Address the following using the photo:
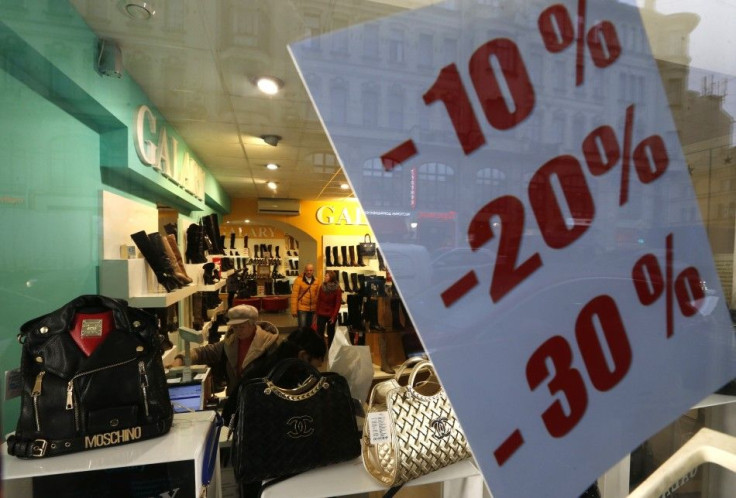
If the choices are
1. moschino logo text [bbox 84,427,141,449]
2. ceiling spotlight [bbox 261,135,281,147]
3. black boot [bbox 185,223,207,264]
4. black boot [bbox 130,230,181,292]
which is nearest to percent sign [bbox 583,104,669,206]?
ceiling spotlight [bbox 261,135,281,147]

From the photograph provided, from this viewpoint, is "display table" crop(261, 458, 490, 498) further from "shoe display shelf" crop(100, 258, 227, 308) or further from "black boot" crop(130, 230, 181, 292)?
"black boot" crop(130, 230, 181, 292)

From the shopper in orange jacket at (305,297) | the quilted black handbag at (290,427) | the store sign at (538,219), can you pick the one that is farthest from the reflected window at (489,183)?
the shopper in orange jacket at (305,297)

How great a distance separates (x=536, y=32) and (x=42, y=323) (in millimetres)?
2261

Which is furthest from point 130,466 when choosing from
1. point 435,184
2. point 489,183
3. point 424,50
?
point 424,50

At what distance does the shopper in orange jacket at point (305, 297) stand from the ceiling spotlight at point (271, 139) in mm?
1598

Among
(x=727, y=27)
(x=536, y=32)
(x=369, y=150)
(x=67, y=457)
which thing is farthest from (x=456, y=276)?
(x=727, y=27)

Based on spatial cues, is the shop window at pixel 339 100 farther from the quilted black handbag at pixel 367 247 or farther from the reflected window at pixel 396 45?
the quilted black handbag at pixel 367 247

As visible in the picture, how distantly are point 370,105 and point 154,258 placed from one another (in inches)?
55.1

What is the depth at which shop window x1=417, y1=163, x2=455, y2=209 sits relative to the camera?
1769 mm

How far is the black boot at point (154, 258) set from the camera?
6.51 feet

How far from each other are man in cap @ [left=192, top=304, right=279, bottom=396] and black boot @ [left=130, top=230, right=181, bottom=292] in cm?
38

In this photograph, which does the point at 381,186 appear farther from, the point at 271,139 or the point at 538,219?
the point at 271,139

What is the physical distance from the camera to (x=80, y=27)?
5.12 feet

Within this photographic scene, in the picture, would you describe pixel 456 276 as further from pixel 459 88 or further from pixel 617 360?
pixel 617 360
